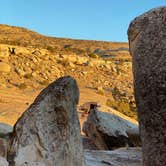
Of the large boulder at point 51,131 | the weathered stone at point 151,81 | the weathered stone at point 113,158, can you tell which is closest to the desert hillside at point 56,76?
the weathered stone at point 113,158

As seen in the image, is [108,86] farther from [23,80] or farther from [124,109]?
[124,109]

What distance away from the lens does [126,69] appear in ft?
130

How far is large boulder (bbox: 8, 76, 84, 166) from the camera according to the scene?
5.36m

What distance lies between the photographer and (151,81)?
228 inches

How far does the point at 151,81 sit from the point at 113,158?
13.4ft

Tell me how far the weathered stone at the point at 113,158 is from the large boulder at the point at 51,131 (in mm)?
2156

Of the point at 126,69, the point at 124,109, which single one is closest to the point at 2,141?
the point at 124,109

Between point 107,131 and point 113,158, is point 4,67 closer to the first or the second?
point 107,131

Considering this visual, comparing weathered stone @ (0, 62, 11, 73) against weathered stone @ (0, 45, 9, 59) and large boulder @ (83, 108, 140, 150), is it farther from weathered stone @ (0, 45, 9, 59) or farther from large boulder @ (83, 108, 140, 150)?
large boulder @ (83, 108, 140, 150)

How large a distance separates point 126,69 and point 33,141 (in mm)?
34488

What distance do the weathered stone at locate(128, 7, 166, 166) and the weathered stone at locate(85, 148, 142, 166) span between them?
7.71 feet

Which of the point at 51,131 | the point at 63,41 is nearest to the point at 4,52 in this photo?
the point at 51,131

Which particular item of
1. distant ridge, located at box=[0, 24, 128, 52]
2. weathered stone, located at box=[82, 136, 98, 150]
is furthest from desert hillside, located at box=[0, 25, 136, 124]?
distant ridge, located at box=[0, 24, 128, 52]

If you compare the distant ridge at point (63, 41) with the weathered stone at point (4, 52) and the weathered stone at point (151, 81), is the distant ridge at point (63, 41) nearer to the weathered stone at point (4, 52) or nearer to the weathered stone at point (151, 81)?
the weathered stone at point (4, 52)
